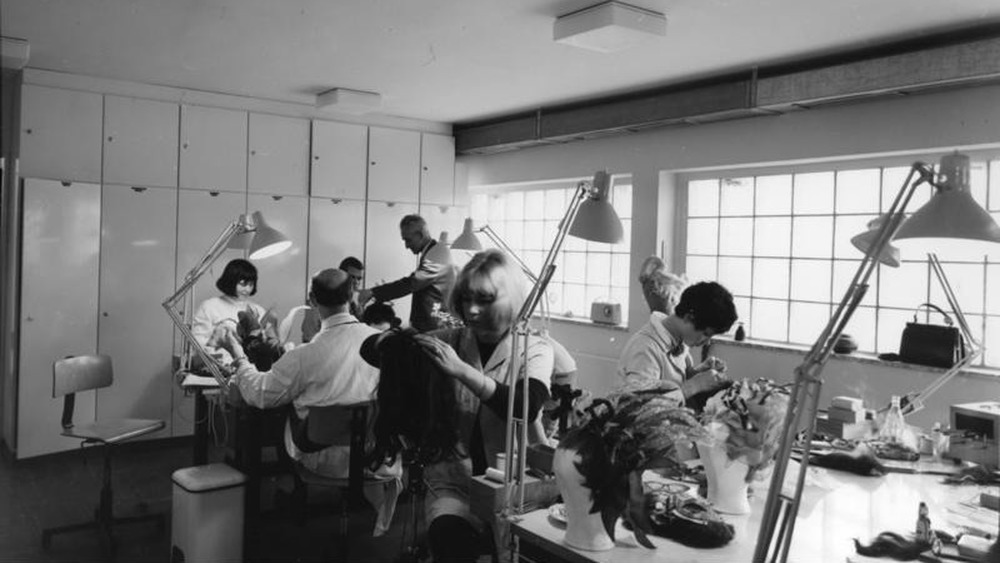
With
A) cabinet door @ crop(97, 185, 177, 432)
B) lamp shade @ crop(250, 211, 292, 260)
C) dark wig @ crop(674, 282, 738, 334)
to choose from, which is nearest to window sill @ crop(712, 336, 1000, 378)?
dark wig @ crop(674, 282, 738, 334)

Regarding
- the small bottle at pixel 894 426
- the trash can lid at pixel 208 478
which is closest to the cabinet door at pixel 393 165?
the trash can lid at pixel 208 478

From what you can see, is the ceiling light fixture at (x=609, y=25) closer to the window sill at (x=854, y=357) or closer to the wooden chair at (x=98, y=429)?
the window sill at (x=854, y=357)

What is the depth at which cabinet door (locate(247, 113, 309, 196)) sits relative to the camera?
19.0 ft

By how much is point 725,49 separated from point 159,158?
12.3 ft

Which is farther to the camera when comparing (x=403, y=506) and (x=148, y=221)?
(x=148, y=221)

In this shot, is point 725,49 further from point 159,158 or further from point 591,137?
point 159,158

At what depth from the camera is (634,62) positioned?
14.7 feet

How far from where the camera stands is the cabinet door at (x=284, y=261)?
5820 mm

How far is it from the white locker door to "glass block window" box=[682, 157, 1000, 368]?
3.29 meters

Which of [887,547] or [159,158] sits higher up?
[159,158]

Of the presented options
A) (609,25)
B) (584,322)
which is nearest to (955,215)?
(609,25)

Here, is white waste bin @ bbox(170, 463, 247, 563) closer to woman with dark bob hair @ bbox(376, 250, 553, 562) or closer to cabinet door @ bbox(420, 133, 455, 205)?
woman with dark bob hair @ bbox(376, 250, 553, 562)

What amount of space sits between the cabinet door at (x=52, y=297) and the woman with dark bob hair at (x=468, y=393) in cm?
368

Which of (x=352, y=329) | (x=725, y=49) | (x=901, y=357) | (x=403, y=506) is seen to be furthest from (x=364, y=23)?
(x=901, y=357)
